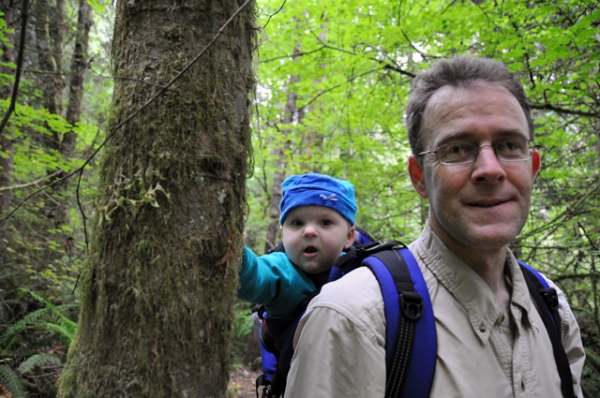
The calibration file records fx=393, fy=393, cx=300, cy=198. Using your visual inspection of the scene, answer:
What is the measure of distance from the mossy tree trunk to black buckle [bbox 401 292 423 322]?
0.66 meters

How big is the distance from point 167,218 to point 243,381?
712cm

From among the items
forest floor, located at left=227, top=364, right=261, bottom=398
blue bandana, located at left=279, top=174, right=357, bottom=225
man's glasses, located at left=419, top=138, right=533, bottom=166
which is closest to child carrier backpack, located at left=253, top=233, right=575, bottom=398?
man's glasses, located at left=419, top=138, right=533, bottom=166

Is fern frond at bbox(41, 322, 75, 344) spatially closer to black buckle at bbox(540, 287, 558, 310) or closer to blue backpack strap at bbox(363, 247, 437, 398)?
blue backpack strap at bbox(363, 247, 437, 398)

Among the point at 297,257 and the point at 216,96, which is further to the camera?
the point at 297,257

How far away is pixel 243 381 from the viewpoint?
7605mm

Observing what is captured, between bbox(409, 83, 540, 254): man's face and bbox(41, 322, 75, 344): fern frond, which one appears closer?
bbox(409, 83, 540, 254): man's face

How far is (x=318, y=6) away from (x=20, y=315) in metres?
6.15

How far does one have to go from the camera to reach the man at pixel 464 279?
125cm

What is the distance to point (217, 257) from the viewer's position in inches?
59.3

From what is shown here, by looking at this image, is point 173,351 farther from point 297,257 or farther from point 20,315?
point 20,315

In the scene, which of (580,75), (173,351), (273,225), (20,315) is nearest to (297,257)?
(173,351)

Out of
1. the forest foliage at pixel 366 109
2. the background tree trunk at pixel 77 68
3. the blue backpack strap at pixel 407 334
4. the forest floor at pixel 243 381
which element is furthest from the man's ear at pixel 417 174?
the background tree trunk at pixel 77 68

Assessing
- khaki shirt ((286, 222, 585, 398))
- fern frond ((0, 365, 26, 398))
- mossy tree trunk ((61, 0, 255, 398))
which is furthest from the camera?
fern frond ((0, 365, 26, 398))

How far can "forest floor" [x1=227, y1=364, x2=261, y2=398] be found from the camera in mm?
6822
